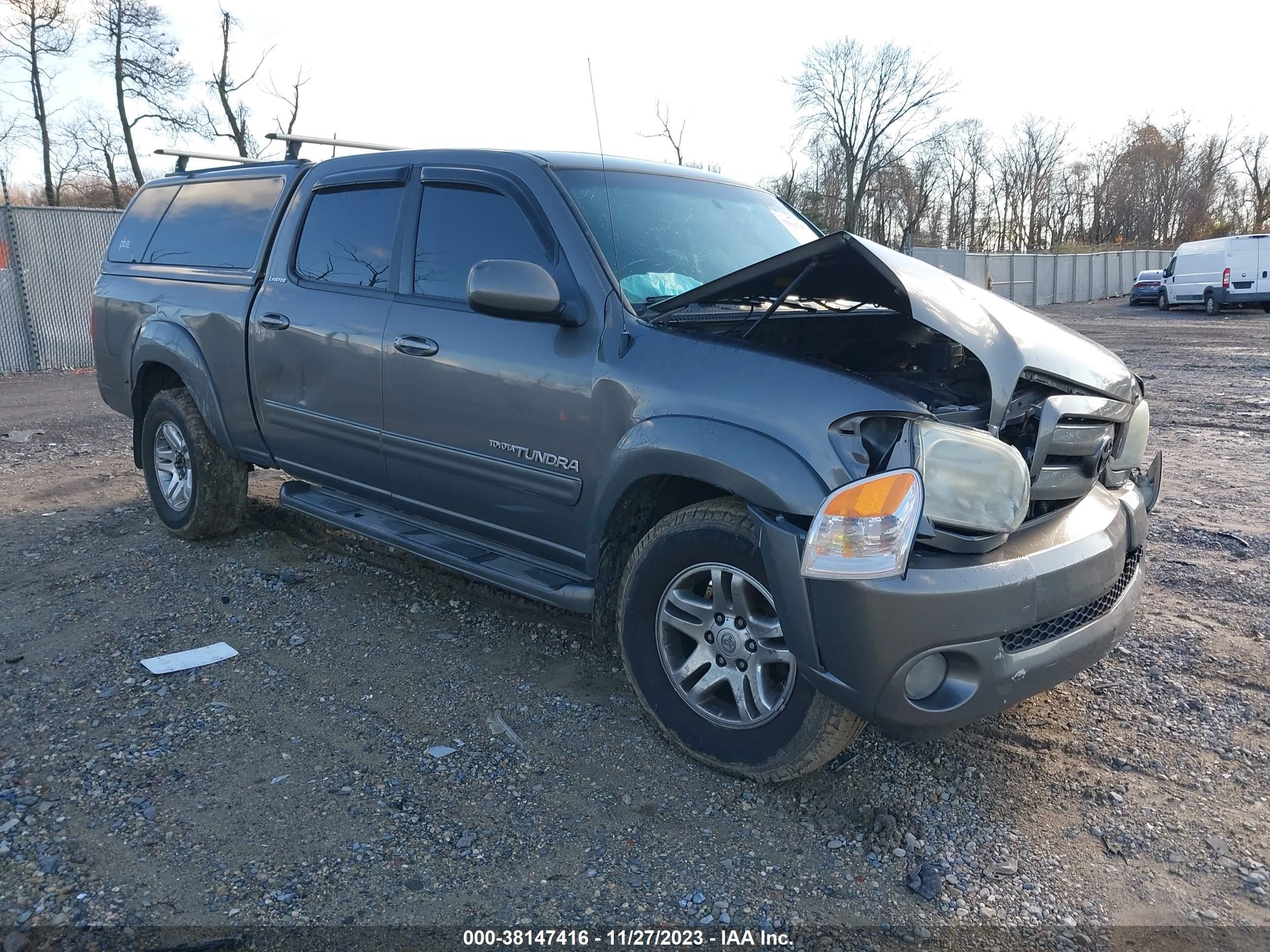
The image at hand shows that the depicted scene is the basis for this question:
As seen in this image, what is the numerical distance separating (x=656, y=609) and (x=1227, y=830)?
1.79 m

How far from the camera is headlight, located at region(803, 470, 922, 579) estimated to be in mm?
2500

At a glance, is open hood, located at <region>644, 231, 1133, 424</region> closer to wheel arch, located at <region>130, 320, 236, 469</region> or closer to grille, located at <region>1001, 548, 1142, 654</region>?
grille, located at <region>1001, 548, 1142, 654</region>

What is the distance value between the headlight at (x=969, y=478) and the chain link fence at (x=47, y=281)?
14209 millimetres

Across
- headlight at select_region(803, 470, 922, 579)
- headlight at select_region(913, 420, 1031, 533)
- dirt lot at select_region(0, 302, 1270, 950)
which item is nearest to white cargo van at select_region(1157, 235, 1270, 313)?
dirt lot at select_region(0, 302, 1270, 950)

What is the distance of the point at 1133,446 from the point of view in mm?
3262

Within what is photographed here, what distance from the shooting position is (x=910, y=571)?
8.21 ft

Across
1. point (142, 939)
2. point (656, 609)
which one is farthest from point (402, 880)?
point (656, 609)

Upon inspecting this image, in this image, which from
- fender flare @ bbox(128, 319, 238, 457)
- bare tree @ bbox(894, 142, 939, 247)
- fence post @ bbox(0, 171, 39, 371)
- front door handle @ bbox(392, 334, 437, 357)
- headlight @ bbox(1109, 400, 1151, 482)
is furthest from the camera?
bare tree @ bbox(894, 142, 939, 247)

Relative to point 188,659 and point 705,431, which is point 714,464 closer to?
point 705,431

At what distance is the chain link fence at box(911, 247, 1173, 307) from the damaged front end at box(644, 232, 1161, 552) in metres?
26.0

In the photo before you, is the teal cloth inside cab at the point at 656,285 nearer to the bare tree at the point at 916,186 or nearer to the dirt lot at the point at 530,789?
the dirt lot at the point at 530,789

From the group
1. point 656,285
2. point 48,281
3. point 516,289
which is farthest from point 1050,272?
point 516,289

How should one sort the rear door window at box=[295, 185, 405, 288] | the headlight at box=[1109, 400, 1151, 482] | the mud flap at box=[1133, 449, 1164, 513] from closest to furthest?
the headlight at box=[1109, 400, 1151, 482] → the mud flap at box=[1133, 449, 1164, 513] → the rear door window at box=[295, 185, 405, 288]

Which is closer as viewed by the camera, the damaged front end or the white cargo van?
the damaged front end
